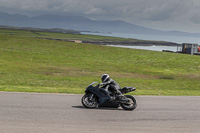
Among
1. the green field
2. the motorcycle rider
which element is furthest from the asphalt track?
the green field

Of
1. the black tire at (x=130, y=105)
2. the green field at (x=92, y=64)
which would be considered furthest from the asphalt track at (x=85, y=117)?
the green field at (x=92, y=64)

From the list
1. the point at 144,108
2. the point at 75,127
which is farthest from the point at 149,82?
the point at 75,127

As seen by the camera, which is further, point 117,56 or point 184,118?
point 117,56

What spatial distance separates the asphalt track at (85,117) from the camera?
10094 millimetres

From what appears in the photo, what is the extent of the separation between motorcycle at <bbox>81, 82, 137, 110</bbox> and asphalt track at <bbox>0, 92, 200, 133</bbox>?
237mm

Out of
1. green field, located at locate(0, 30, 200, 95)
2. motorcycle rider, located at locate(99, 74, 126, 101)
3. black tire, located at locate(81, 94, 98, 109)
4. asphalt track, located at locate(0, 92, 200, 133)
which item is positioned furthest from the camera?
green field, located at locate(0, 30, 200, 95)

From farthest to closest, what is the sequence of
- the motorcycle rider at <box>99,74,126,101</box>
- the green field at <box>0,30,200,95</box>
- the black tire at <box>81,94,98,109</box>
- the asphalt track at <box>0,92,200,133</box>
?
1. the green field at <box>0,30,200,95</box>
2. the black tire at <box>81,94,98,109</box>
3. the motorcycle rider at <box>99,74,126,101</box>
4. the asphalt track at <box>0,92,200,133</box>

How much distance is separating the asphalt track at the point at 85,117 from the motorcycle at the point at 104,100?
237 mm

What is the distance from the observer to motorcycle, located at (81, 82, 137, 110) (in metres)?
13.5

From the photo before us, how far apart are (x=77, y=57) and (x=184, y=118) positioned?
36.9 meters

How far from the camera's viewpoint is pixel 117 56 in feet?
171

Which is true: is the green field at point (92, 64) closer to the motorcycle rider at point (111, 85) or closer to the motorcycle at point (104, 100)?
the motorcycle at point (104, 100)

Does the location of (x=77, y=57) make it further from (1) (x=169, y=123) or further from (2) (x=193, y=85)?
(1) (x=169, y=123)

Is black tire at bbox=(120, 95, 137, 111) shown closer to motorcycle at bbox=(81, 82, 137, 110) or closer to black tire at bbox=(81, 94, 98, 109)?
motorcycle at bbox=(81, 82, 137, 110)
